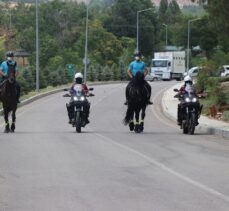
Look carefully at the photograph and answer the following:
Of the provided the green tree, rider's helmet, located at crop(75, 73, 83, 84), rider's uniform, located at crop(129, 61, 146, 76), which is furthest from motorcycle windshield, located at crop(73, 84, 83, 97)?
the green tree

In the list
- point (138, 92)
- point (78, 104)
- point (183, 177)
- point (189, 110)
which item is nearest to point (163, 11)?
point (138, 92)

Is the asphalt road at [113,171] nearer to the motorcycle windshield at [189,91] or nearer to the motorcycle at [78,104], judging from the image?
the motorcycle at [78,104]

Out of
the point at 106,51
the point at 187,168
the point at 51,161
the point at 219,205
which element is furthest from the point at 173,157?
the point at 106,51

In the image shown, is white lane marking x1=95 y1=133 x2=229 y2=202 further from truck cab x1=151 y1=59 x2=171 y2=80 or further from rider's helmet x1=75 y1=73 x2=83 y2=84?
truck cab x1=151 y1=59 x2=171 y2=80

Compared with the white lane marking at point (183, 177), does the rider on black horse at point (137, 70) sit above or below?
above

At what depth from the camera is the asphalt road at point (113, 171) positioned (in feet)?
31.4

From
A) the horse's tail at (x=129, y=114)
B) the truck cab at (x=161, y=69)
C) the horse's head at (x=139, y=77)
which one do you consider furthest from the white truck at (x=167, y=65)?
the horse's head at (x=139, y=77)

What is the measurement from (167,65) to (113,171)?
71331 mm

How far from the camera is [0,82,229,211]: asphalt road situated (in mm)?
9586

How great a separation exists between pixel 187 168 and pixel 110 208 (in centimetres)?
421

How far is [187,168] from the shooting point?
13094 millimetres

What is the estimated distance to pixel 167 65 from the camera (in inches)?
3278

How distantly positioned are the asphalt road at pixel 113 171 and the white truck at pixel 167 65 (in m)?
62.4

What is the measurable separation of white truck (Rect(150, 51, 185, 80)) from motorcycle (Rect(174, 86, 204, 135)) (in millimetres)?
62278
